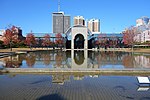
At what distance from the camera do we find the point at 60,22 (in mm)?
131375

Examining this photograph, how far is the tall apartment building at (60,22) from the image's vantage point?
12938cm

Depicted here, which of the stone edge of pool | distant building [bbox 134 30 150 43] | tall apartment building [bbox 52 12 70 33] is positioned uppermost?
tall apartment building [bbox 52 12 70 33]

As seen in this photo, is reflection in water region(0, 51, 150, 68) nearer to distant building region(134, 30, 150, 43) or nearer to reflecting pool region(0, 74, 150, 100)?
reflecting pool region(0, 74, 150, 100)

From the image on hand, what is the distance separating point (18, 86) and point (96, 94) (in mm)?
3346

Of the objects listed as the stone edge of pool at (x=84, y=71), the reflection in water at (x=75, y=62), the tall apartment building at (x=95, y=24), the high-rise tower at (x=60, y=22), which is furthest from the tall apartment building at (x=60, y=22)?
the stone edge of pool at (x=84, y=71)

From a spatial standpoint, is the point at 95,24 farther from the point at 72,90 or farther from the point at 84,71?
the point at 72,90

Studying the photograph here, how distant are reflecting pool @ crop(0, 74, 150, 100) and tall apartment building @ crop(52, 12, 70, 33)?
121032mm

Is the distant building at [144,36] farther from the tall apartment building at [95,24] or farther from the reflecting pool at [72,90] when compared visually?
the reflecting pool at [72,90]

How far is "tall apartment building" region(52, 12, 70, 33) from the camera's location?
129 metres

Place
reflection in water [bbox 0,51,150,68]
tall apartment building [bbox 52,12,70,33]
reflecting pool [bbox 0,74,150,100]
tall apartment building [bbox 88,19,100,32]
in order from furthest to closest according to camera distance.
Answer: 1. tall apartment building [bbox 88,19,100,32]
2. tall apartment building [bbox 52,12,70,33]
3. reflection in water [bbox 0,51,150,68]
4. reflecting pool [bbox 0,74,150,100]

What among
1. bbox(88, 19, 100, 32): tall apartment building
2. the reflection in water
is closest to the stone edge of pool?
the reflection in water

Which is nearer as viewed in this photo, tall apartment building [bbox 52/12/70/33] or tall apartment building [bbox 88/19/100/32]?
tall apartment building [bbox 52/12/70/33]

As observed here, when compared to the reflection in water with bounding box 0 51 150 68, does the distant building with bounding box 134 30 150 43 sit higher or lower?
higher

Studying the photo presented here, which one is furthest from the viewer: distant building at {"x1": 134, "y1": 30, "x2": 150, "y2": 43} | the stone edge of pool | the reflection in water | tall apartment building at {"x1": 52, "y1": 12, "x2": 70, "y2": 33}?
tall apartment building at {"x1": 52, "y1": 12, "x2": 70, "y2": 33}
